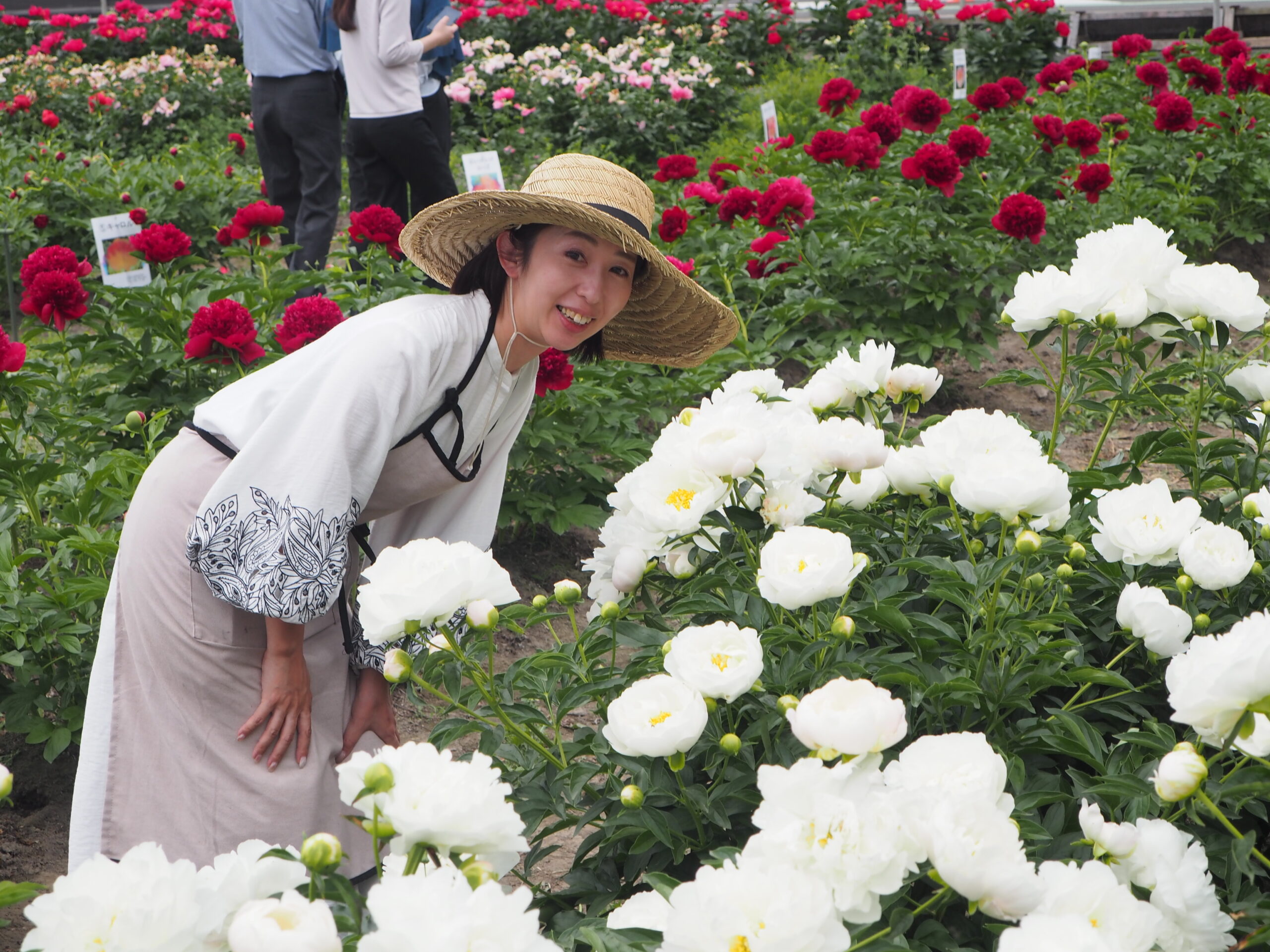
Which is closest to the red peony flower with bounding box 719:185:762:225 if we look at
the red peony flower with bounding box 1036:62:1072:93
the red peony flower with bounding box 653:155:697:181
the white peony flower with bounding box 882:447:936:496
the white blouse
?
the red peony flower with bounding box 653:155:697:181

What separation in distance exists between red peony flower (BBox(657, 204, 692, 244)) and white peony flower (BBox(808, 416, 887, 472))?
2.44 m

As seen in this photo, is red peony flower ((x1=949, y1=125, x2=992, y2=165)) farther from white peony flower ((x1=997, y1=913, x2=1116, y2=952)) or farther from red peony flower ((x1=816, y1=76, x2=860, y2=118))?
white peony flower ((x1=997, y1=913, x2=1116, y2=952))

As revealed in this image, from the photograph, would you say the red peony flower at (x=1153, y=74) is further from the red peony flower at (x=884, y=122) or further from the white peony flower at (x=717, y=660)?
the white peony flower at (x=717, y=660)

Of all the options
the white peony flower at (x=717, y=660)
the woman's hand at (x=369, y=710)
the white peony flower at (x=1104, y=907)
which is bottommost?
the woman's hand at (x=369, y=710)

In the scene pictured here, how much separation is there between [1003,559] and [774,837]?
50 centimetres

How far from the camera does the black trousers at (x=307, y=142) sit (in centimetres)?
440

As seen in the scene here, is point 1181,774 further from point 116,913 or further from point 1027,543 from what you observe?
point 116,913

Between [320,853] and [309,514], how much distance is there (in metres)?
0.83

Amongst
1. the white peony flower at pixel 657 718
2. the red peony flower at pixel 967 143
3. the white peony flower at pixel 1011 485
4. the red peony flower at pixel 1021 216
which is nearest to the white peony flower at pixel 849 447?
the white peony flower at pixel 1011 485

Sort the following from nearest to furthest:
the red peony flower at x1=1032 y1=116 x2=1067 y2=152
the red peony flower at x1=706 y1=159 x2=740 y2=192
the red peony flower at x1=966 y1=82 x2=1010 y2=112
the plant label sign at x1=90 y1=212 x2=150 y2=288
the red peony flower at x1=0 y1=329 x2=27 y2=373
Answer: the red peony flower at x1=0 y1=329 x2=27 y2=373
the plant label sign at x1=90 y1=212 x2=150 y2=288
the red peony flower at x1=1032 y1=116 x2=1067 y2=152
the red peony flower at x1=966 y1=82 x2=1010 y2=112
the red peony flower at x1=706 y1=159 x2=740 y2=192

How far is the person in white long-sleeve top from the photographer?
4113 mm

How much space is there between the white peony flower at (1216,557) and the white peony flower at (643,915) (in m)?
0.62

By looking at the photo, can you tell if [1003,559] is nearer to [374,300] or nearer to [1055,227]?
[374,300]

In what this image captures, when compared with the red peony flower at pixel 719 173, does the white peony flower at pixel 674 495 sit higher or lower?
higher
